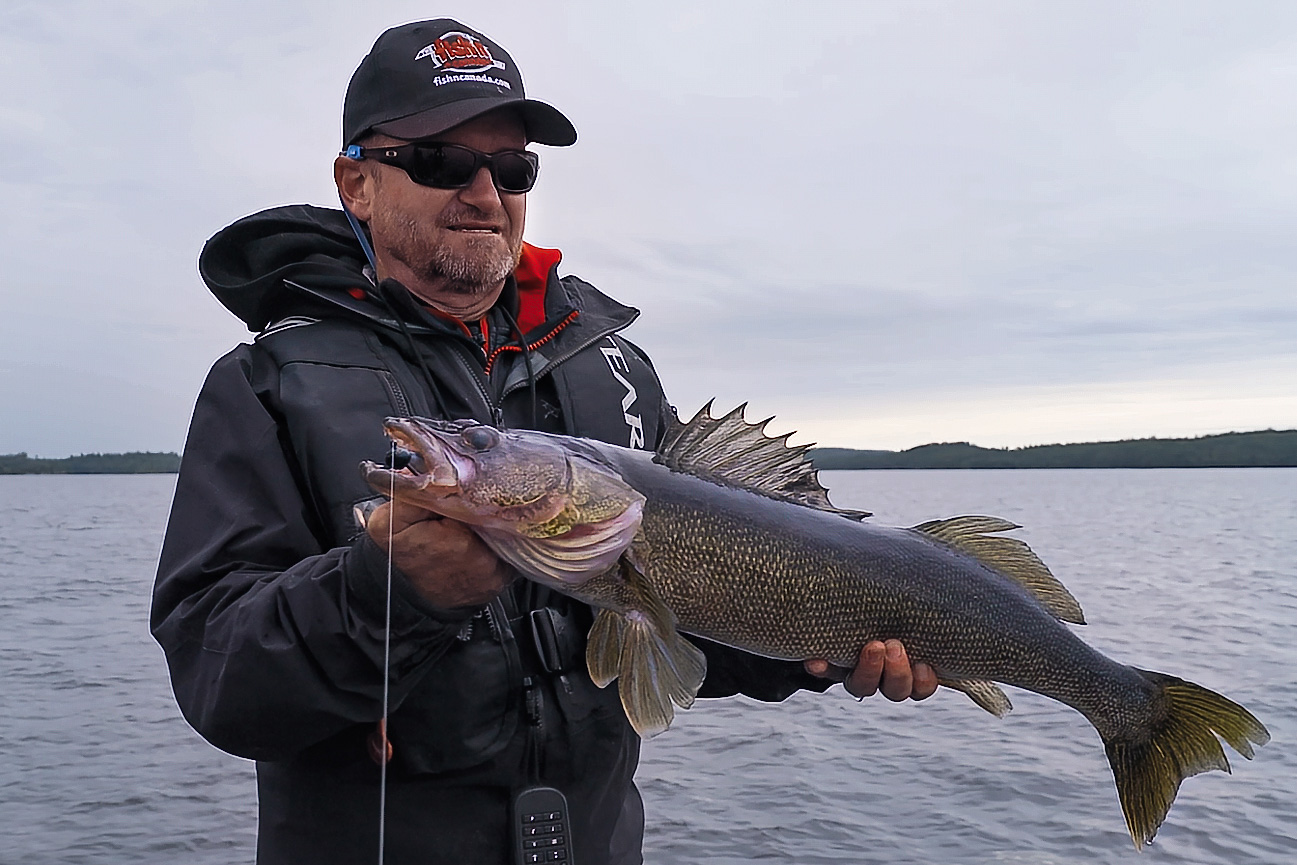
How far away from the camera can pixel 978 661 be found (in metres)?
3.26

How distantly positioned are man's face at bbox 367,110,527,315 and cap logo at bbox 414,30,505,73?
0.54 feet

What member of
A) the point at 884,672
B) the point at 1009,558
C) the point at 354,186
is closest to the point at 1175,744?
the point at 1009,558

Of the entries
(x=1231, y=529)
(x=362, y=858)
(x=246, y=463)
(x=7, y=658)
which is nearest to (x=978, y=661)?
(x=362, y=858)

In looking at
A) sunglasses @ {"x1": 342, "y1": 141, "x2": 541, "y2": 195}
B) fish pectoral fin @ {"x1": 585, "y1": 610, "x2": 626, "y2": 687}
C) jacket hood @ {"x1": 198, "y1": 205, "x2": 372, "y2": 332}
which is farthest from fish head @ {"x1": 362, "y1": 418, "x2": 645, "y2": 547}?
sunglasses @ {"x1": 342, "y1": 141, "x2": 541, "y2": 195}

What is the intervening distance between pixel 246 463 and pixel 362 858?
1118 mm

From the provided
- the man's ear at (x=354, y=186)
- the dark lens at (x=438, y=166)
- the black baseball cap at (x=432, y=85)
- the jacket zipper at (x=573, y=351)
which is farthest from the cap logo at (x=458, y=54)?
the jacket zipper at (x=573, y=351)

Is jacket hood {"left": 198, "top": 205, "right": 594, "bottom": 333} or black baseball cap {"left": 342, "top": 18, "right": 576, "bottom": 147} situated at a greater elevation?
black baseball cap {"left": 342, "top": 18, "right": 576, "bottom": 147}

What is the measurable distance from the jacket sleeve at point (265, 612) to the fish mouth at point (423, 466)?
0.17 meters

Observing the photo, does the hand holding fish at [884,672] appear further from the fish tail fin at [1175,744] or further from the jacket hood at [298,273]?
the jacket hood at [298,273]

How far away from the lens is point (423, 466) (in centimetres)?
236

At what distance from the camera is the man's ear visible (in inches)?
137

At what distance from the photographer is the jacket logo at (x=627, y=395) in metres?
3.54

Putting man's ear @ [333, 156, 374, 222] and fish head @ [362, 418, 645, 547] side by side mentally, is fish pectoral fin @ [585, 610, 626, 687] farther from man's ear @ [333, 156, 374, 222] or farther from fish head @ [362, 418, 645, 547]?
man's ear @ [333, 156, 374, 222]

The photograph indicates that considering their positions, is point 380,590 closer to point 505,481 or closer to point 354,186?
point 505,481
